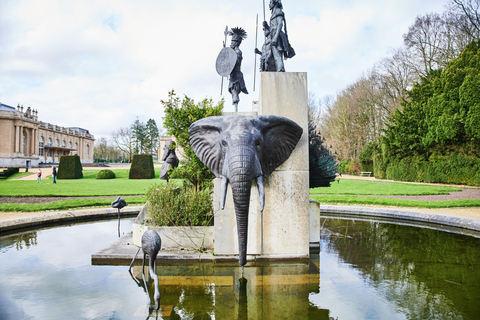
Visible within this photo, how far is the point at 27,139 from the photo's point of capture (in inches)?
2200

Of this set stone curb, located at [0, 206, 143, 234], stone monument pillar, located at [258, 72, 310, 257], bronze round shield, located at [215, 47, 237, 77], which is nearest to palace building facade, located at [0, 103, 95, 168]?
stone curb, located at [0, 206, 143, 234]

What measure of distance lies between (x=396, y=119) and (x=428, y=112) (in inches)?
102

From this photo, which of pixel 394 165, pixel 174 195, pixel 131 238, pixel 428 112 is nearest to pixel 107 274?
pixel 131 238

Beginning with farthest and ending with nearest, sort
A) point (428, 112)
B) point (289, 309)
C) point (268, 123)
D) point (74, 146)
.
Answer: point (74, 146) → point (428, 112) → point (268, 123) → point (289, 309)

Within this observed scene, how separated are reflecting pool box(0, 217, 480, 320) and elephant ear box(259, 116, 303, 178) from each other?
1.46 meters

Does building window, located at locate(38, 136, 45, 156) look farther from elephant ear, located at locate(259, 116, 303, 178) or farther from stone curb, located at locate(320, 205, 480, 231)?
elephant ear, located at locate(259, 116, 303, 178)

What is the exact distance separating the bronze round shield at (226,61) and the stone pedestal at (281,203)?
230 centimetres

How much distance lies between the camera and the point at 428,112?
950 inches

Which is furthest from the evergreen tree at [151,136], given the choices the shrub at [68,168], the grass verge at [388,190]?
the grass verge at [388,190]

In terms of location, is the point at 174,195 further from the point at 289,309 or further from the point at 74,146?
the point at 74,146

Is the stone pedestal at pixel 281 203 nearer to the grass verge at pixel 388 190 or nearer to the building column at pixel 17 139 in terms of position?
the grass verge at pixel 388 190

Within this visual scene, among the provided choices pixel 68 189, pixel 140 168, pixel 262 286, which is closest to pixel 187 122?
pixel 262 286

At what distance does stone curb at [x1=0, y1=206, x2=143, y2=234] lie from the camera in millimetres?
6379

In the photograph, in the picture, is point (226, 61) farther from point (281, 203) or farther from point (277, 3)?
point (281, 203)
